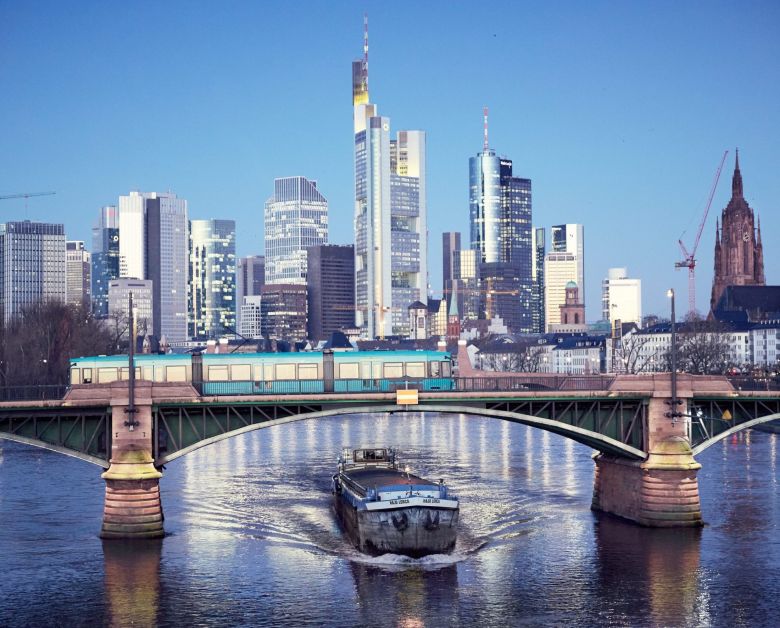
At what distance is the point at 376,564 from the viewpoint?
275 ft

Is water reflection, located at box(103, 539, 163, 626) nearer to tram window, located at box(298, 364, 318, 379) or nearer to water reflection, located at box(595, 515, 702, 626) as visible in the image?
tram window, located at box(298, 364, 318, 379)

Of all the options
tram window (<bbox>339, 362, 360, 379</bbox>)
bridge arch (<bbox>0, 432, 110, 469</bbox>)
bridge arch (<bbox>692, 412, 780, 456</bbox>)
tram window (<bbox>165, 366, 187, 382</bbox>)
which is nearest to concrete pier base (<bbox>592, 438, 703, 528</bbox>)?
bridge arch (<bbox>692, 412, 780, 456</bbox>)

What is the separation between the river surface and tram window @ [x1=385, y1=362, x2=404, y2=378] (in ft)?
38.6

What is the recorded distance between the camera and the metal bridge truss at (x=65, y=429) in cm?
8656

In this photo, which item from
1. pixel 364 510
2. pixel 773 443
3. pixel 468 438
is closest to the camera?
pixel 364 510

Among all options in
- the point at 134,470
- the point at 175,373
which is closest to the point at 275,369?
the point at 175,373

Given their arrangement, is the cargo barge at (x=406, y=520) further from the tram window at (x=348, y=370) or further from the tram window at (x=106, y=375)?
the tram window at (x=106, y=375)

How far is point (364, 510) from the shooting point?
281ft

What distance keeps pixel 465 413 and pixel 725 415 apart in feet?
61.5

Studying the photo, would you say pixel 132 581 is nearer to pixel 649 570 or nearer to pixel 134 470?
pixel 134 470

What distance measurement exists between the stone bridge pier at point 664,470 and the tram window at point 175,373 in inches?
1275

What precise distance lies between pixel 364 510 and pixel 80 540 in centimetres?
1926

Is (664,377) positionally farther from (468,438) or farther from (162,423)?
(468,438)

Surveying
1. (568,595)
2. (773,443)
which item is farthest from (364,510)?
(773,443)
